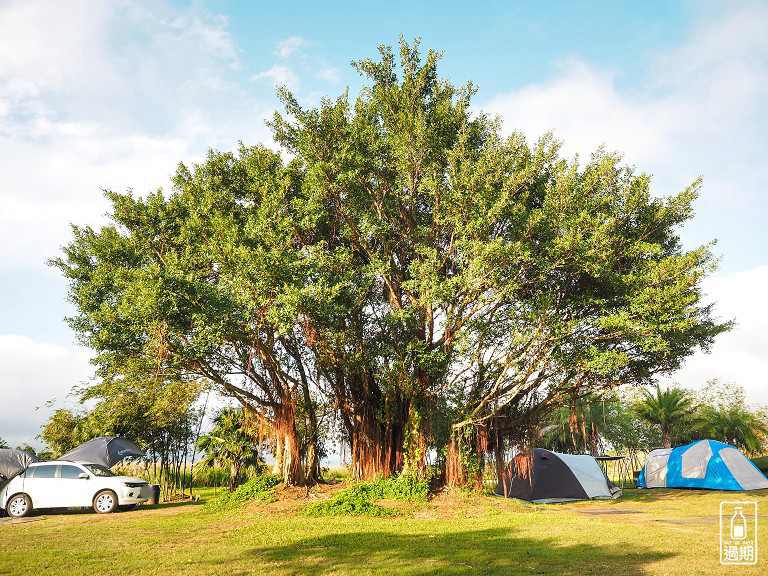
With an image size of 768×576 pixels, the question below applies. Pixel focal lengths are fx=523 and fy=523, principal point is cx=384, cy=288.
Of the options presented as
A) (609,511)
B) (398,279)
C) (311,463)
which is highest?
(398,279)

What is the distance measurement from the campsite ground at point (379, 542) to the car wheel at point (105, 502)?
766mm

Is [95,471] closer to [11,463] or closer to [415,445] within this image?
[11,463]

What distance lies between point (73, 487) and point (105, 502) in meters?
1.14

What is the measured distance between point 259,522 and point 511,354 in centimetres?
969

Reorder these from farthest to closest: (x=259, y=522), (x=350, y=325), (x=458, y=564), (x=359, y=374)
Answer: (x=359, y=374) → (x=350, y=325) → (x=259, y=522) → (x=458, y=564)

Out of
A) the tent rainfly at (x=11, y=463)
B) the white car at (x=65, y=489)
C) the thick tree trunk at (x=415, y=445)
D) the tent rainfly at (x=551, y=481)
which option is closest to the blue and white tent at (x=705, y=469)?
the tent rainfly at (x=551, y=481)

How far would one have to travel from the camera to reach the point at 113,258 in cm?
1855

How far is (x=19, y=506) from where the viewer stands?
55.4 ft

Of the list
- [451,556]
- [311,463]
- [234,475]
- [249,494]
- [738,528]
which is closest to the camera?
[451,556]

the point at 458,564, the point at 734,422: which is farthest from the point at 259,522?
the point at 734,422

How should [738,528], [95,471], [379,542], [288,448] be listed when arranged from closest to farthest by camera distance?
[379,542] → [738,528] → [95,471] → [288,448]

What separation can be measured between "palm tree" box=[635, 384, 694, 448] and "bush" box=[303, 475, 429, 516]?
29675 millimetres

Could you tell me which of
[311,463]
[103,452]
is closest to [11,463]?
[103,452]

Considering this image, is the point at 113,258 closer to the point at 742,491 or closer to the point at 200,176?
the point at 200,176
